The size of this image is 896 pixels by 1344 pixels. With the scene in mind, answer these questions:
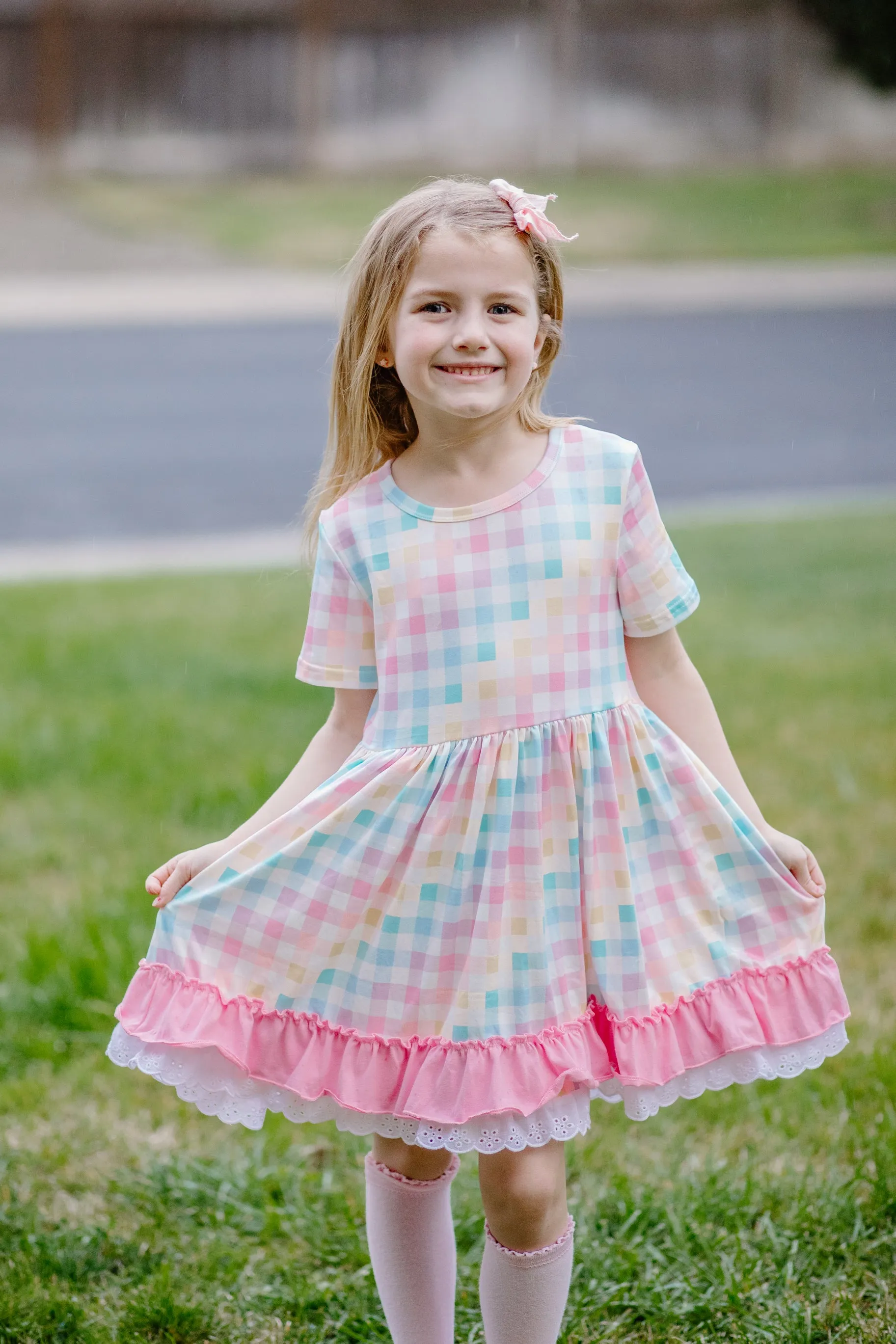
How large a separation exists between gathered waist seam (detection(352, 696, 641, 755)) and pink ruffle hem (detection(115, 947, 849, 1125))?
340 millimetres

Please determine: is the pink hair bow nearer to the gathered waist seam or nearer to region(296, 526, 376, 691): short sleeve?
region(296, 526, 376, 691): short sleeve

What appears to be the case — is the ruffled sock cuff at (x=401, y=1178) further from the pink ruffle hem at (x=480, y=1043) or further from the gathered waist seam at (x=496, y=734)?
the gathered waist seam at (x=496, y=734)

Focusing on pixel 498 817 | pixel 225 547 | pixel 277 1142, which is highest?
pixel 498 817

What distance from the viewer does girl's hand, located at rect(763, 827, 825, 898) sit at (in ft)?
6.61

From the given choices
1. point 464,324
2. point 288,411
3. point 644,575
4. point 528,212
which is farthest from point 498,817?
point 288,411

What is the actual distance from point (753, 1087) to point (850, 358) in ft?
28.6

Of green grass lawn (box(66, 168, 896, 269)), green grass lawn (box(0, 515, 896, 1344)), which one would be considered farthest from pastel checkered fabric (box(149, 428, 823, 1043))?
green grass lawn (box(66, 168, 896, 269))

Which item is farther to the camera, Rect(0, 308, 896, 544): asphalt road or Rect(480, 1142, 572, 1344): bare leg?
Rect(0, 308, 896, 544): asphalt road

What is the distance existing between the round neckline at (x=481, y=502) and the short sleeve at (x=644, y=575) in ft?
0.35

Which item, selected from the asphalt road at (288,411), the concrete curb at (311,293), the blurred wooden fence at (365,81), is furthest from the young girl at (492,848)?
the blurred wooden fence at (365,81)

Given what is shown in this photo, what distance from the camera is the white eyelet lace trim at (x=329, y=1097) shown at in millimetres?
1887

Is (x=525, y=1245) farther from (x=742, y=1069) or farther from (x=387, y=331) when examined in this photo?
(x=387, y=331)

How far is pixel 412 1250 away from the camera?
2.08 metres

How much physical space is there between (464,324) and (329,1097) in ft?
3.15
